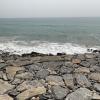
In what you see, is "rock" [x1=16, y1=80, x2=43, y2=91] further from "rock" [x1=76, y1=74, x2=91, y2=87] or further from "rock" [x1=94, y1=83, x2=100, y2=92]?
"rock" [x1=94, y1=83, x2=100, y2=92]

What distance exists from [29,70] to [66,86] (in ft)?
7.33

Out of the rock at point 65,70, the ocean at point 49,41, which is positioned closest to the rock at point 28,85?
the rock at point 65,70

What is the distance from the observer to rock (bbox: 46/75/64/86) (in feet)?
23.4

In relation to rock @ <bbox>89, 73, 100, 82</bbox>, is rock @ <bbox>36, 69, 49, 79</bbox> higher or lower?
higher

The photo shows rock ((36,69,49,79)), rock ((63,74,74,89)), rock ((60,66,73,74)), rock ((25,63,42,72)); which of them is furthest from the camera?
rock ((25,63,42,72))

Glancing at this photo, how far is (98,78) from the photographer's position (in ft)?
25.2

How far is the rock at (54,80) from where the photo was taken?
7.12 m

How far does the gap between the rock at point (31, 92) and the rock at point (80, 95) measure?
91cm

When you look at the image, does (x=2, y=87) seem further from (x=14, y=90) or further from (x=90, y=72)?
(x=90, y=72)

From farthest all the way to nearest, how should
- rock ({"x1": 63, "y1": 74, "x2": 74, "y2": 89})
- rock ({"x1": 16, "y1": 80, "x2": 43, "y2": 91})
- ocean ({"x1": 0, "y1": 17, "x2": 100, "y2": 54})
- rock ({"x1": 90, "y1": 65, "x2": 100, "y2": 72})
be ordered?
ocean ({"x1": 0, "y1": 17, "x2": 100, "y2": 54}), rock ({"x1": 90, "y1": 65, "x2": 100, "y2": 72}), rock ({"x1": 63, "y1": 74, "x2": 74, "y2": 89}), rock ({"x1": 16, "y1": 80, "x2": 43, "y2": 91})

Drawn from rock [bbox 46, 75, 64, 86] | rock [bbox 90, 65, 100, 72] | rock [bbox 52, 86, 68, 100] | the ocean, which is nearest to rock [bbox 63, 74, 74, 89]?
rock [bbox 46, 75, 64, 86]

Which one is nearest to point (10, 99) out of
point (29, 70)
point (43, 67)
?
point (29, 70)

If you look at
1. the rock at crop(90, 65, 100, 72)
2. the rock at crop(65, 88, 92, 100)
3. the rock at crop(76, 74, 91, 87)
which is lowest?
the rock at crop(65, 88, 92, 100)

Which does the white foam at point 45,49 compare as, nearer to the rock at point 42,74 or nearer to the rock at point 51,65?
the rock at point 51,65
